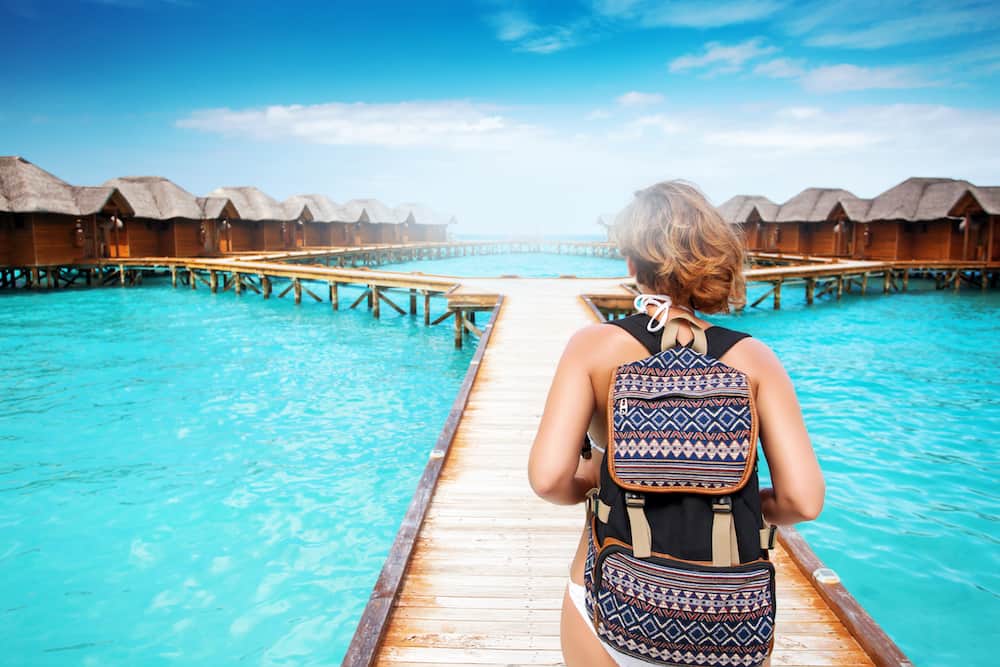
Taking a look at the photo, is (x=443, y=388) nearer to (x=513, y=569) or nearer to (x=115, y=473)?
(x=115, y=473)

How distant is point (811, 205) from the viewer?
127 feet

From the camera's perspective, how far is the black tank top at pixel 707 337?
4.54 feet

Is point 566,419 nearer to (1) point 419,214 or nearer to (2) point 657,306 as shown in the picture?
(2) point 657,306

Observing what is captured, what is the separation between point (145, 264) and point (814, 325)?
28.6 metres

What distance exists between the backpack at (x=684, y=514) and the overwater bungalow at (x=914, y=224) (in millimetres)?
35266

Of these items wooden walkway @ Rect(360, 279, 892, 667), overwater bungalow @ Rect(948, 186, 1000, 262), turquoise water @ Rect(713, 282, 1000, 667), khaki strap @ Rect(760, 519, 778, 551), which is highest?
overwater bungalow @ Rect(948, 186, 1000, 262)

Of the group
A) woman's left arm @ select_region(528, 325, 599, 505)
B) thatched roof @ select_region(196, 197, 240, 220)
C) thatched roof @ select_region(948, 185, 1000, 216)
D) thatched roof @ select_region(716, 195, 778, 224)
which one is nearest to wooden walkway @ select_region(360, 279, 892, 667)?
woman's left arm @ select_region(528, 325, 599, 505)

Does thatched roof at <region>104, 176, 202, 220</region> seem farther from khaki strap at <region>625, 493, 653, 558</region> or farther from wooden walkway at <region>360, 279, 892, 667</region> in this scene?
khaki strap at <region>625, 493, 653, 558</region>

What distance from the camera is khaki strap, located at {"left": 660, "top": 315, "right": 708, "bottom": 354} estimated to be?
138 cm

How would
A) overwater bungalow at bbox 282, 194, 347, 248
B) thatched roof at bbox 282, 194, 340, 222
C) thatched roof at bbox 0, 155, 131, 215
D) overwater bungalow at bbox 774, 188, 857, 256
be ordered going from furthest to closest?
1. overwater bungalow at bbox 282, 194, 347, 248
2. thatched roof at bbox 282, 194, 340, 222
3. overwater bungalow at bbox 774, 188, 857, 256
4. thatched roof at bbox 0, 155, 131, 215

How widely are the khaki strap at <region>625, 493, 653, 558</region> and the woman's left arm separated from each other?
183 millimetres

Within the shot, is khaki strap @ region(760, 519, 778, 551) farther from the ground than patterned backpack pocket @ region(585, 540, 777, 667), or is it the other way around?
khaki strap @ region(760, 519, 778, 551)

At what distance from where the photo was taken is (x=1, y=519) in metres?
7.37

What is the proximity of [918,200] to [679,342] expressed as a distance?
37.7 m
